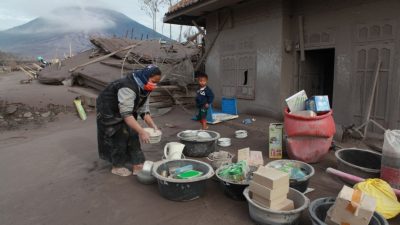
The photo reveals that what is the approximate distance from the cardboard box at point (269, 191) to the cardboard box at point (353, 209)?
474 millimetres

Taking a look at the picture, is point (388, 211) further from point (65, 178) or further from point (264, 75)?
point (264, 75)

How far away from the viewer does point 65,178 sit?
446 cm

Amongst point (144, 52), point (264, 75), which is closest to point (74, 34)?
point (144, 52)

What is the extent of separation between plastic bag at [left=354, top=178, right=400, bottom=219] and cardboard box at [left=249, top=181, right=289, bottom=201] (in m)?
0.81

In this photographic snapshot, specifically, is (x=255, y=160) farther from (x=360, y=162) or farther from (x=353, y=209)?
(x=353, y=209)

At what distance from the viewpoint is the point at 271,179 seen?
2.86 metres

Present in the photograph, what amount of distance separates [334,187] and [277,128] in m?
1.38

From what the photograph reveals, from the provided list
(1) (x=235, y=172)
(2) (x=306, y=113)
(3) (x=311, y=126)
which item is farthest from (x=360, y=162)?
(1) (x=235, y=172)

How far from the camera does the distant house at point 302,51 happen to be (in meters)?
5.77

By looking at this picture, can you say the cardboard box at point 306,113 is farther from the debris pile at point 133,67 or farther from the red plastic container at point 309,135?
the debris pile at point 133,67

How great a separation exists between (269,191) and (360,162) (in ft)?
7.34

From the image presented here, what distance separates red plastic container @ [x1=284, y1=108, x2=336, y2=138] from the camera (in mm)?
4543

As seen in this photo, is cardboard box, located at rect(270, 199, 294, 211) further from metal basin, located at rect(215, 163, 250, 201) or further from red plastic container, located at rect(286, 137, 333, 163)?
red plastic container, located at rect(286, 137, 333, 163)

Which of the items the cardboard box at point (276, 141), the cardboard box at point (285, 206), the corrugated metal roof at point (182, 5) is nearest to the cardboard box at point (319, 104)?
the cardboard box at point (276, 141)
